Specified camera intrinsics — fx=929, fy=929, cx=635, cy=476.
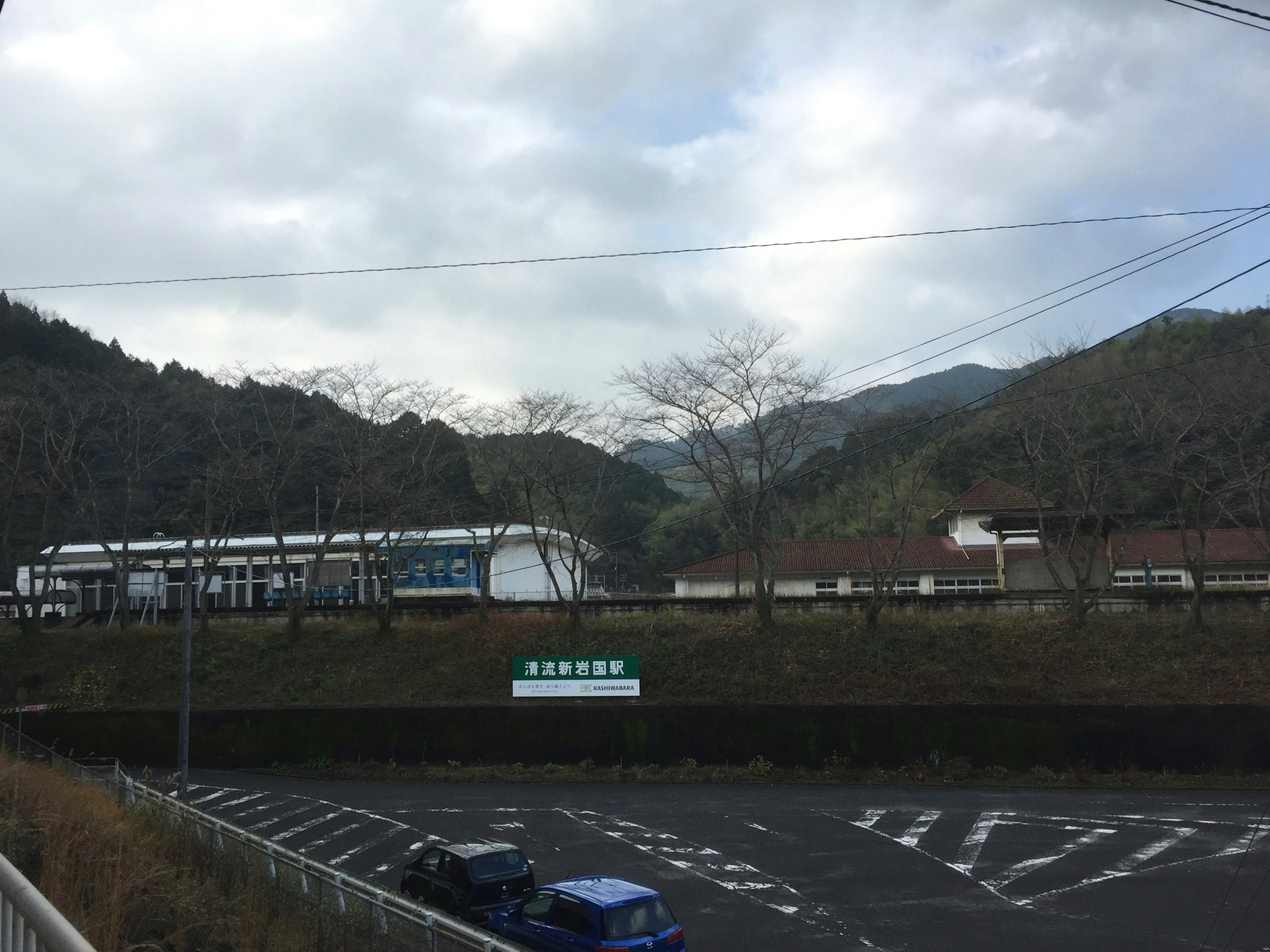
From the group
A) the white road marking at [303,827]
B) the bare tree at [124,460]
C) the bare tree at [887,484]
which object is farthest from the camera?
the bare tree at [124,460]

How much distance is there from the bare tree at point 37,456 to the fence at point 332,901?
23.3 meters

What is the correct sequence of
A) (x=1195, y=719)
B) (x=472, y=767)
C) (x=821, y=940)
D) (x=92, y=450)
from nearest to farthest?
(x=821, y=940) < (x=1195, y=719) < (x=472, y=767) < (x=92, y=450)

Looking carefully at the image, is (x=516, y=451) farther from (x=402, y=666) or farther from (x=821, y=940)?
(x=821, y=940)

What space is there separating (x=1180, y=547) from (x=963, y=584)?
8.36 metres

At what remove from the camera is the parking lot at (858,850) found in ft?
36.7

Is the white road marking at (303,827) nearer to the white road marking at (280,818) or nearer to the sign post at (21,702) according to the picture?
the white road marking at (280,818)

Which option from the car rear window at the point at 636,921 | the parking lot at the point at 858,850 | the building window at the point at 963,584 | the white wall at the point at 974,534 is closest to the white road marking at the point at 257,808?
the parking lot at the point at 858,850

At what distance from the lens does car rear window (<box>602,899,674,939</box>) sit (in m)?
9.37

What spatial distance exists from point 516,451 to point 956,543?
21.3 meters

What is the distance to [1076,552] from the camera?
34.1 meters

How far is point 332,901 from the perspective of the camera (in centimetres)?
838

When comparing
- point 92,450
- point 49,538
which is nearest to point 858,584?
point 92,450

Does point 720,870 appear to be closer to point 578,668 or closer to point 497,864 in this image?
point 497,864

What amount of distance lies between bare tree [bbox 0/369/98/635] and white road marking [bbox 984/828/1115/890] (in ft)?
92.6
